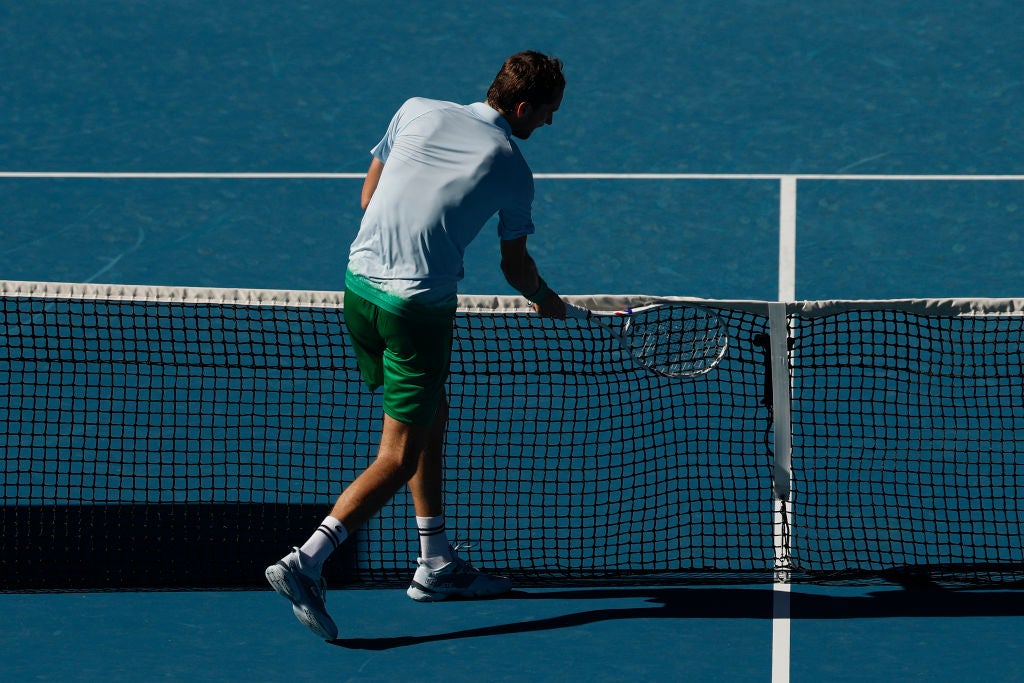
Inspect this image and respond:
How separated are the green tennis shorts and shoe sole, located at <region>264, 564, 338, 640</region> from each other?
2.19 ft

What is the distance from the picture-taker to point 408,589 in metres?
6.94

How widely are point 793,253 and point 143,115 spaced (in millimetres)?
4379

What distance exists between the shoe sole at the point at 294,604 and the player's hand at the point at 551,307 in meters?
1.33

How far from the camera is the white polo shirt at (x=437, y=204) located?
6258mm

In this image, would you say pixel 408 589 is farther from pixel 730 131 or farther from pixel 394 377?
pixel 730 131

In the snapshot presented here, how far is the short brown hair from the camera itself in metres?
6.31

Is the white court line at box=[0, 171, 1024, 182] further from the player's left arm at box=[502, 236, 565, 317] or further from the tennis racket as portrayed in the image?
the player's left arm at box=[502, 236, 565, 317]


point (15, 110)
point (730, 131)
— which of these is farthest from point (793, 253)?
point (15, 110)

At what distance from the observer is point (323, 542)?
627 cm

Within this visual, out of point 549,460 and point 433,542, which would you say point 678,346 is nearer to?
point 549,460

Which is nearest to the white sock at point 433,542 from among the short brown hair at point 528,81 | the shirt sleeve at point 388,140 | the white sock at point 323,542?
the white sock at point 323,542

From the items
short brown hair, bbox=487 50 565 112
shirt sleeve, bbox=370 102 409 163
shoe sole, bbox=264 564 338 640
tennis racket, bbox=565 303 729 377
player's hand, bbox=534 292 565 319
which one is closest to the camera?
shoe sole, bbox=264 564 338 640

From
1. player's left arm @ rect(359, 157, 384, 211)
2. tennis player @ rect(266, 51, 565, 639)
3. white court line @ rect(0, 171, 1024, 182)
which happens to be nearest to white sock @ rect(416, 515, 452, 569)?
tennis player @ rect(266, 51, 565, 639)

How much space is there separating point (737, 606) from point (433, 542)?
1149mm
